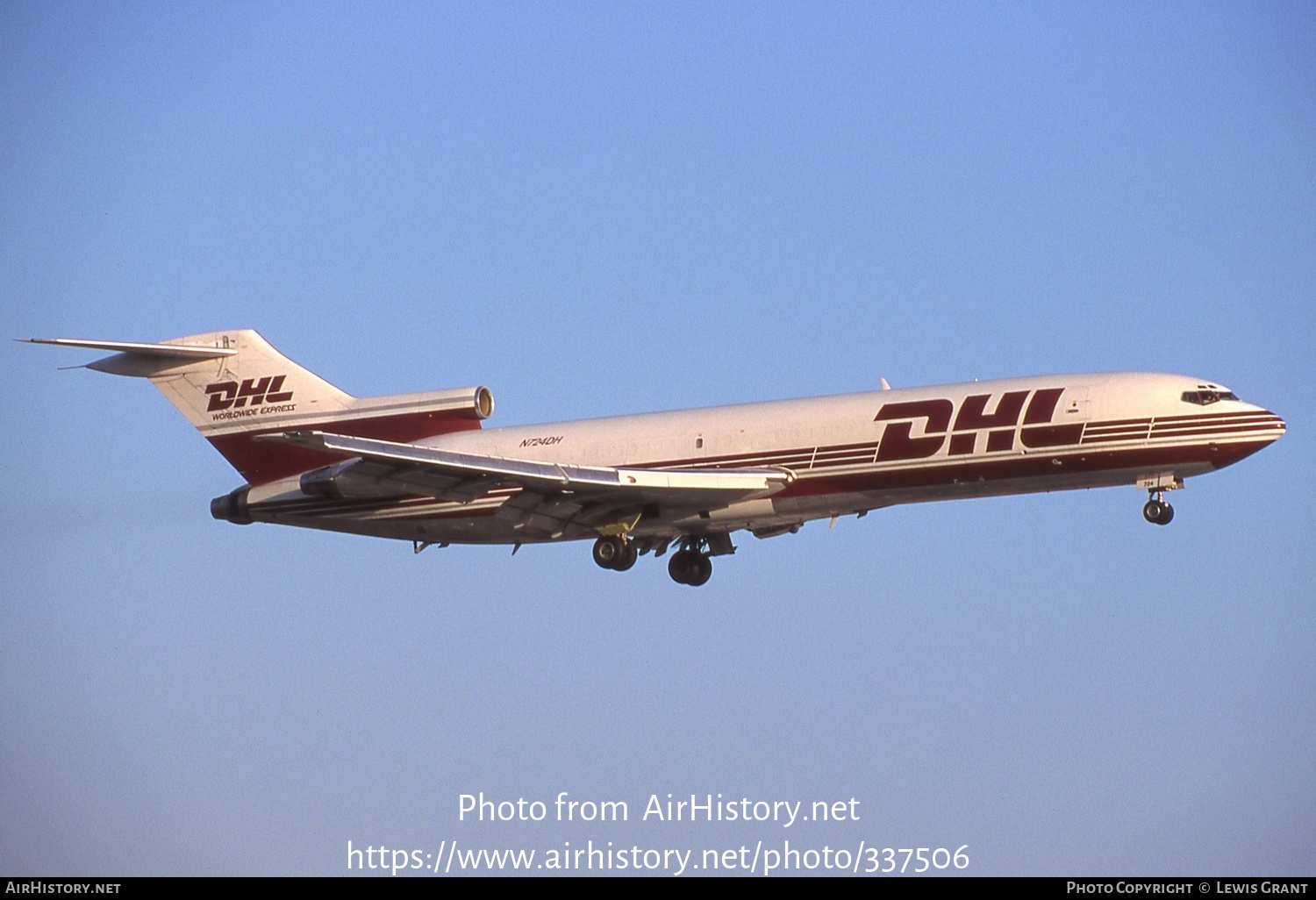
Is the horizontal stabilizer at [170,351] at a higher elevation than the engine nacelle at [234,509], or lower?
higher

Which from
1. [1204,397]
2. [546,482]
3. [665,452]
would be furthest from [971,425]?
[546,482]

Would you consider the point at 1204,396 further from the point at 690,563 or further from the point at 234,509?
the point at 234,509

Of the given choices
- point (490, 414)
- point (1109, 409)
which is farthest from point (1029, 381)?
point (490, 414)

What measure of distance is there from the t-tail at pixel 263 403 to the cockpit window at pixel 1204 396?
56.0 feet

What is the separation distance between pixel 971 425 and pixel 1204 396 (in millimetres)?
4909

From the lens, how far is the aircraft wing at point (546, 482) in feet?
138

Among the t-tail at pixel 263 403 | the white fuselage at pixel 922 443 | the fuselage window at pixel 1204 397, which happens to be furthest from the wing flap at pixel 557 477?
the fuselage window at pixel 1204 397

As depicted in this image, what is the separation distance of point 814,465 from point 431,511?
973cm

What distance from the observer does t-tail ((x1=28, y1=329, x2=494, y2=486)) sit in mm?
47812

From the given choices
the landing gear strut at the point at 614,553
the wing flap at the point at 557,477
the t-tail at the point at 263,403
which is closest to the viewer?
the wing flap at the point at 557,477

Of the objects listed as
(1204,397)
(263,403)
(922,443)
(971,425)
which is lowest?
(922,443)

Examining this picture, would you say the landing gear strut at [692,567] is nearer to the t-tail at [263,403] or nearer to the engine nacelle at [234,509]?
the t-tail at [263,403]

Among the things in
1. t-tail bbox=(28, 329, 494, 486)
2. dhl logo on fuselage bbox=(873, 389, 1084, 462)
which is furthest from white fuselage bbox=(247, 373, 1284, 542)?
t-tail bbox=(28, 329, 494, 486)

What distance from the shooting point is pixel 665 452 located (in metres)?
43.9
